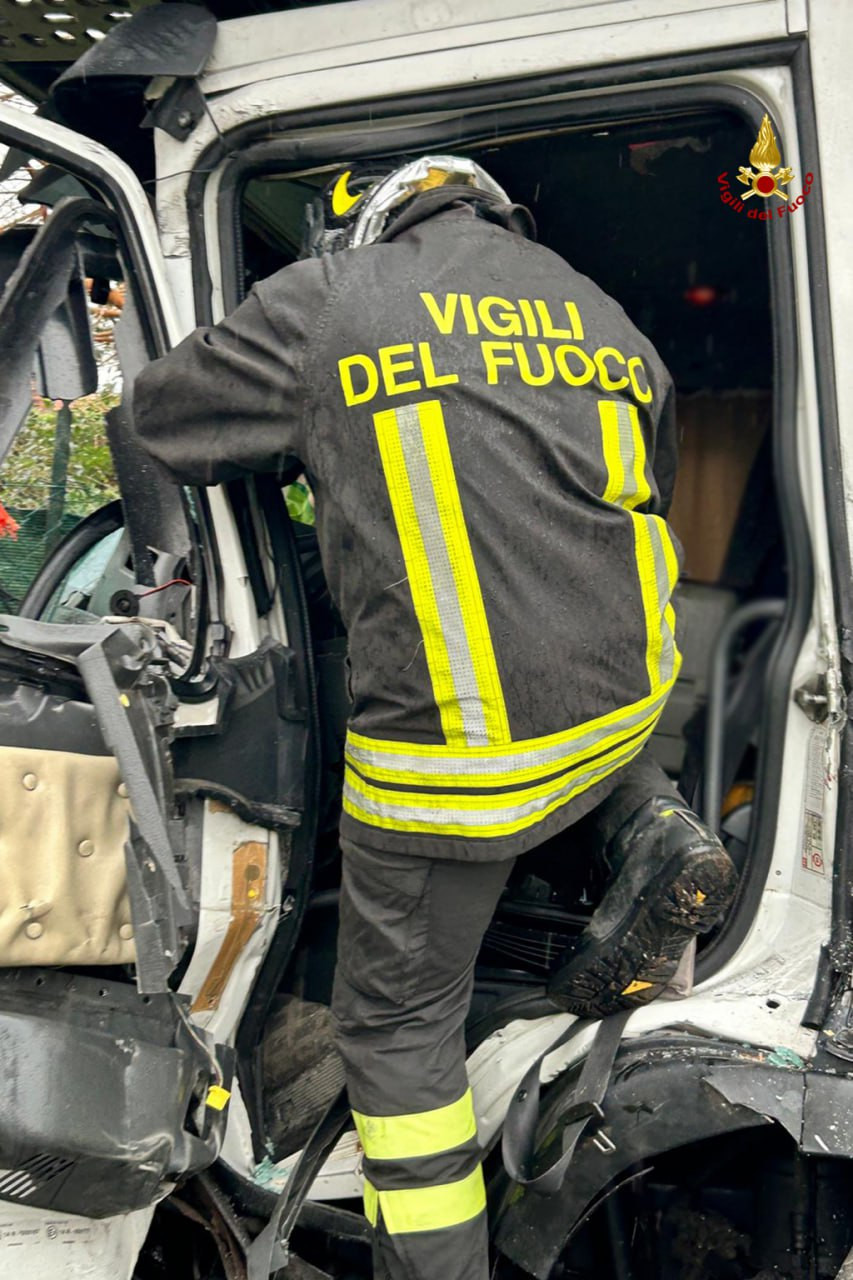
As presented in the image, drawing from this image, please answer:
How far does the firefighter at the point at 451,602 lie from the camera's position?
158 cm

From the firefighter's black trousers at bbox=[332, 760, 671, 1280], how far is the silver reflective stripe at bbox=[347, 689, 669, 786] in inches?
5.7

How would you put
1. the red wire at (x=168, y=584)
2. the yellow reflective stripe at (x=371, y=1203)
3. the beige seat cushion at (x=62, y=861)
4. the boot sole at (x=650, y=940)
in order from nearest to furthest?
1. the beige seat cushion at (x=62, y=861)
2. the boot sole at (x=650, y=940)
3. the yellow reflective stripe at (x=371, y=1203)
4. the red wire at (x=168, y=584)

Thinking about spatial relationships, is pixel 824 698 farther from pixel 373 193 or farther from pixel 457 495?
pixel 373 193

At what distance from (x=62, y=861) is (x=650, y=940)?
887 mm

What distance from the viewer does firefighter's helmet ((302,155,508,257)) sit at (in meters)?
1.81

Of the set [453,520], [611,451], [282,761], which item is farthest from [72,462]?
[611,451]

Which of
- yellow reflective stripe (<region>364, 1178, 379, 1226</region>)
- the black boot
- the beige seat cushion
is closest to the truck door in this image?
the beige seat cushion

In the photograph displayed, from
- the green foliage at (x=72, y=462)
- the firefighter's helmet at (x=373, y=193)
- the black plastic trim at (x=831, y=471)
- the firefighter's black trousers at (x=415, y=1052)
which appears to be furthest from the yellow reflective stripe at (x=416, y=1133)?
the firefighter's helmet at (x=373, y=193)

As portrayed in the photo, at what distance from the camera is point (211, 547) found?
1916 millimetres

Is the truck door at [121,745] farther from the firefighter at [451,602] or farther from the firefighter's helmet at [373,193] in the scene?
the firefighter's helmet at [373,193]

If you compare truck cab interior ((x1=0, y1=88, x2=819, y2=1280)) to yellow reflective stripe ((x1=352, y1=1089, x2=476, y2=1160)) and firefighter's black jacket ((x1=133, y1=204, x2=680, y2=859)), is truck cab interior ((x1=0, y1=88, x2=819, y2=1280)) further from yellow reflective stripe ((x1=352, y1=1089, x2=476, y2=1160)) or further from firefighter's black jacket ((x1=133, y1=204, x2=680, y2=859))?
yellow reflective stripe ((x1=352, y1=1089, x2=476, y2=1160))

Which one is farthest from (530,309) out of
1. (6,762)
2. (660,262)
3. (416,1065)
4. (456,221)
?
(660,262)

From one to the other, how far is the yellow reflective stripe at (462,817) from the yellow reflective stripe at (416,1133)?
452 mm

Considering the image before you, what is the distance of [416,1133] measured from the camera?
5.44 ft
